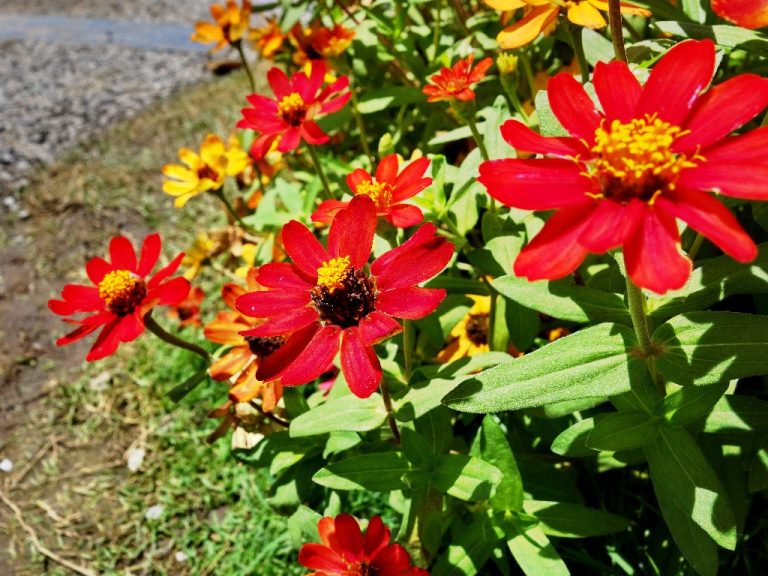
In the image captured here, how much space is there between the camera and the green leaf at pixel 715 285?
82 cm

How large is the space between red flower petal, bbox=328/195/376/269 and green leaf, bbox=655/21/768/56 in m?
0.51

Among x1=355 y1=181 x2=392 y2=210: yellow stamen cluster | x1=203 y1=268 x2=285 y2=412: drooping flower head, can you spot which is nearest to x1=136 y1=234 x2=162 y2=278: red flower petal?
x1=203 y1=268 x2=285 y2=412: drooping flower head

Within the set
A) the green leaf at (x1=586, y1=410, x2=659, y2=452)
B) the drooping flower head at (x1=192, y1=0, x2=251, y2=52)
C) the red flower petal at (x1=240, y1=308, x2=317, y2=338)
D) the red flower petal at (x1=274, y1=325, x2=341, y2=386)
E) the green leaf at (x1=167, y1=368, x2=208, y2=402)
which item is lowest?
the green leaf at (x1=586, y1=410, x2=659, y2=452)

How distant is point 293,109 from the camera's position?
4.11ft

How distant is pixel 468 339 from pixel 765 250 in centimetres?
61

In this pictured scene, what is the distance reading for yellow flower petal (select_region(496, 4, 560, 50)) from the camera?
96 cm

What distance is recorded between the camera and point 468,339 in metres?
1.34

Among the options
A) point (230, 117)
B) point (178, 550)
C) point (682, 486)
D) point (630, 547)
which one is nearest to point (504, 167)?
point (682, 486)

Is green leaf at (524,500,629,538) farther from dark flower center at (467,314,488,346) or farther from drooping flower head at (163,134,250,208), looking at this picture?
drooping flower head at (163,134,250,208)

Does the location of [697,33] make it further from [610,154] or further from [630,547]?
[630,547]

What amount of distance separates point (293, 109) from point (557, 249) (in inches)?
30.3

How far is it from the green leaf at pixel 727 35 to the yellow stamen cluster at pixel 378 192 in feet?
1.50

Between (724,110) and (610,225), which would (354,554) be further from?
(724,110)

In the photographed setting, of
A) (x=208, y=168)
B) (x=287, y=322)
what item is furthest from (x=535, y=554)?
(x=208, y=168)
